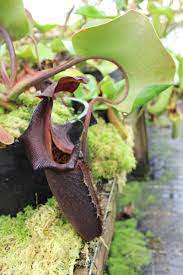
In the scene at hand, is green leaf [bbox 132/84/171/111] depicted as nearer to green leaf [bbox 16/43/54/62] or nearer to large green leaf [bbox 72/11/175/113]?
large green leaf [bbox 72/11/175/113]

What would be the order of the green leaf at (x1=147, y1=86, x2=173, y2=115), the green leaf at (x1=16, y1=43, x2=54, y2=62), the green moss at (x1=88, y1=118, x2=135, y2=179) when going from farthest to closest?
the green leaf at (x1=147, y1=86, x2=173, y2=115)
the green leaf at (x1=16, y1=43, x2=54, y2=62)
the green moss at (x1=88, y1=118, x2=135, y2=179)

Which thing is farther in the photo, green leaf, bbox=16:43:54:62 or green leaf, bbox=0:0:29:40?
green leaf, bbox=16:43:54:62

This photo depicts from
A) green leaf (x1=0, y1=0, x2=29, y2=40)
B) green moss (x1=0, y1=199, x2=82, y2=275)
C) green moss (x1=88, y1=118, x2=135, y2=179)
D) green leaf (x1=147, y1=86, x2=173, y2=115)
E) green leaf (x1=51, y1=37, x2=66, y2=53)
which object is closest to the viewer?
green moss (x1=0, y1=199, x2=82, y2=275)

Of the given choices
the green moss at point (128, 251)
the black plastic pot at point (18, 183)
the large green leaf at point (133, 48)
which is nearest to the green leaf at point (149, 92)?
the large green leaf at point (133, 48)

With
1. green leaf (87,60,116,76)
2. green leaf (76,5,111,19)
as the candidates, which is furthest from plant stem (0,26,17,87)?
green leaf (87,60,116,76)

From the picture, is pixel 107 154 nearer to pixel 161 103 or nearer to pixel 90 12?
pixel 90 12

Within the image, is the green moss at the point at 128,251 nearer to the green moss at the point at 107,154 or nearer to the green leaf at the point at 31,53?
the green moss at the point at 107,154

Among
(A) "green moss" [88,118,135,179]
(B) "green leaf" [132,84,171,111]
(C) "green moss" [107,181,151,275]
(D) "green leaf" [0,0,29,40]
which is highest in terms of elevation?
(D) "green leaf" [0,0,29,40]
